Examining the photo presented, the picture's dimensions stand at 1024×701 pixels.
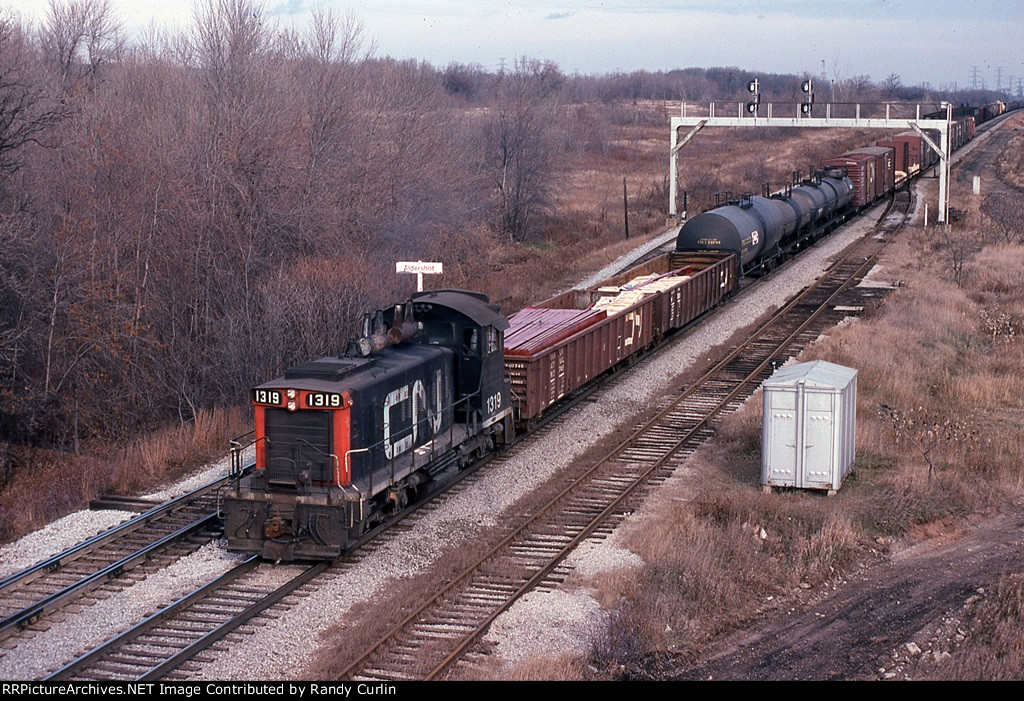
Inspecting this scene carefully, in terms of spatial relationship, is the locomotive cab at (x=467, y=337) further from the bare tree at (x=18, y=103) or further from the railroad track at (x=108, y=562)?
the bare tree at (x=18, y=103)

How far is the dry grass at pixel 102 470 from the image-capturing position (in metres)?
17.4

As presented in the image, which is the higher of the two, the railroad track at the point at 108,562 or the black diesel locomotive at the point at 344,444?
the black diesel locomotive at the point at 344,444

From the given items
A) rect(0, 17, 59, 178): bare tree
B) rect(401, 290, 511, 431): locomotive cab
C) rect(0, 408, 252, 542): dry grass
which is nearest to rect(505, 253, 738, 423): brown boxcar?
rect(401, 290, 511, 431): locomotive cab

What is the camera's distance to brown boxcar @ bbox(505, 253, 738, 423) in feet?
65.2

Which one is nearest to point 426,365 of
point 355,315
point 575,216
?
point 355,315

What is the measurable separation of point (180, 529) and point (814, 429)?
32.7ft

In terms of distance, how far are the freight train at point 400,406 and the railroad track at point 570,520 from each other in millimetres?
1775

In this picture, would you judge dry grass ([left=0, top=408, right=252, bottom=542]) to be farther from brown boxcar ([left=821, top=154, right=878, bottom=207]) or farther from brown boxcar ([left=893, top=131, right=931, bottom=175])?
brown boxcar ([left=893, top=131, right=931, bottom=175])

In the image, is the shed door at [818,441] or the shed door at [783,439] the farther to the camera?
the shed door at [783,439]

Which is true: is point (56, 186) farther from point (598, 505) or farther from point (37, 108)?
point (598, 505)

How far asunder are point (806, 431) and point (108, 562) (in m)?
10.7

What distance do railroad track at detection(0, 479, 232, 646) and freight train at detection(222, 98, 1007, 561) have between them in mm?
1145

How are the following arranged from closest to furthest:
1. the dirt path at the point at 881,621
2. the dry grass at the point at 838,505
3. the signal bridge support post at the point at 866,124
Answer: the dirt path at the point at 881,621 → the dry grass at the point at 838,505 → the signal bridge support post at the point at 866,124

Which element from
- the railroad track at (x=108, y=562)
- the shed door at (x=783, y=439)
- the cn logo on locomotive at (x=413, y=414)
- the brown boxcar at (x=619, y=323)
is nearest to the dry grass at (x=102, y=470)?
the railroad track at (x=108, y=562)
